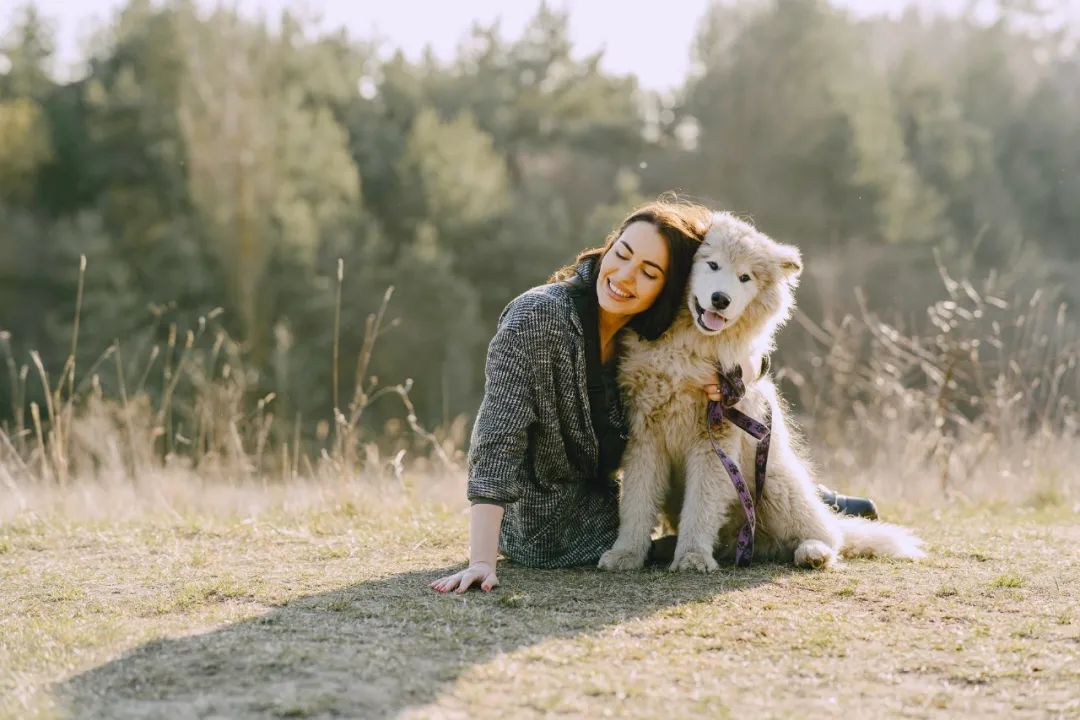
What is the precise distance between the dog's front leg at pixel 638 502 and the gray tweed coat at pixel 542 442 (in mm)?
154

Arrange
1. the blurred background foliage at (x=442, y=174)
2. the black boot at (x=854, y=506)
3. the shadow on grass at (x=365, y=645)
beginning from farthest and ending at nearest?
the blurred background foliage at (x=442, y=174) < the black boot at (x=854, y=506) < the shadow on grass at (x=365, y=645)

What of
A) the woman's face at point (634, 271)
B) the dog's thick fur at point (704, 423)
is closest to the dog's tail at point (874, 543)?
the dog's thick fur at point (704, 423)

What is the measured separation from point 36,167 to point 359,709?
18.0 meters

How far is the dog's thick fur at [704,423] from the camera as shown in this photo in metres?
3.53

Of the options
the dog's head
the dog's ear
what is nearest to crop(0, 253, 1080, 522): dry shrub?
the dog's head

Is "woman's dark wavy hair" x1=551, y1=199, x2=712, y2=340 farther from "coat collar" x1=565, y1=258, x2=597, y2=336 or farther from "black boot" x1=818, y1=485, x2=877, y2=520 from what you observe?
"black boot" x1=818, y1=485, x2=877, y2=520

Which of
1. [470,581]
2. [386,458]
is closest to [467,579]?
[470,581]

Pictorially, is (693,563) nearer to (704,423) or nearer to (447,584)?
(704,423)

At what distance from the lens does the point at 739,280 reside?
11.5 ft

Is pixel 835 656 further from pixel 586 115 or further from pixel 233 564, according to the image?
pixel 586 115

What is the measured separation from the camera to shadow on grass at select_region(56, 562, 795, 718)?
7.47ft

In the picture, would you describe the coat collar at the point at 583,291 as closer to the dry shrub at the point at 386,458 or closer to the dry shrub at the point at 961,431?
the dry shrub at the point at 386,458

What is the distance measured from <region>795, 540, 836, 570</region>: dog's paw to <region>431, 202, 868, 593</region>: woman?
0.63m

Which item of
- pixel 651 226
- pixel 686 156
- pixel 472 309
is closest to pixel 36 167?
pixel 472 309
